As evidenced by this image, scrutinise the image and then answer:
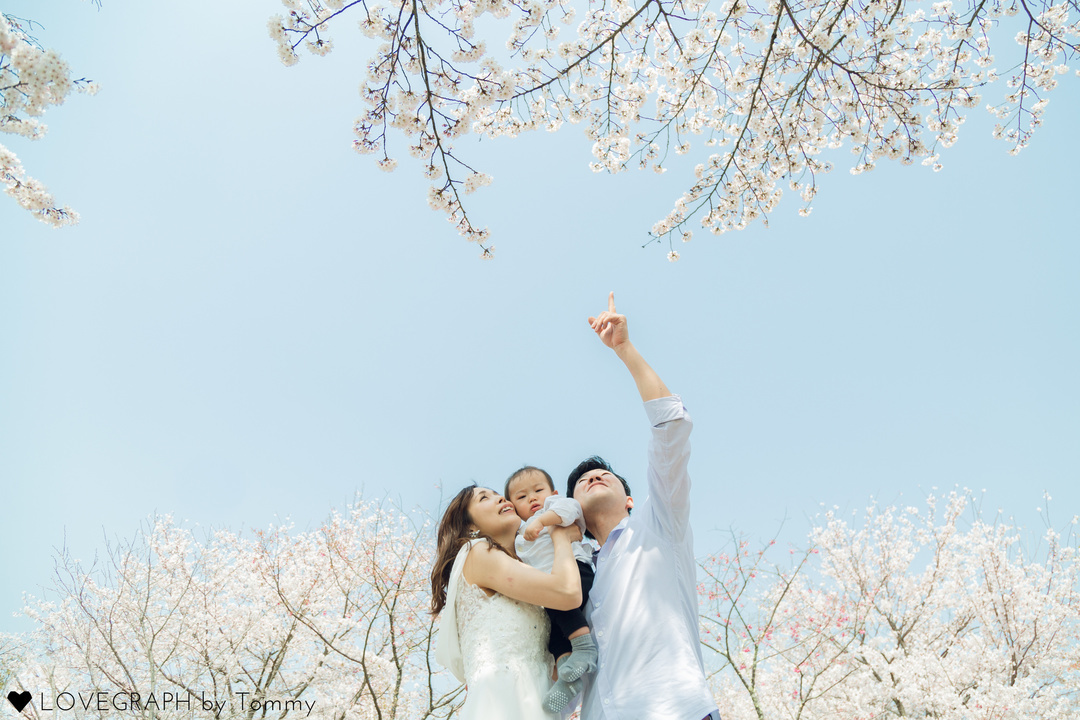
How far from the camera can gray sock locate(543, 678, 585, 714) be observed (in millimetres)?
1798

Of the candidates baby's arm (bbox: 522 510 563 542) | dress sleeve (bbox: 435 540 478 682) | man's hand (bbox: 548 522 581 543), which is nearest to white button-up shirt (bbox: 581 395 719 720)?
man's hand (bbox: 548 522 581 543)

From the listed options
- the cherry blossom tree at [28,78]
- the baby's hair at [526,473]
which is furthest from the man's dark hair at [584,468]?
the cherry blossom tree at [28,78]

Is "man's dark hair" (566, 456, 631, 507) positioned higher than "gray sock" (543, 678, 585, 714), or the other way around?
"man's dark hair" (566, 456, 631, 507)

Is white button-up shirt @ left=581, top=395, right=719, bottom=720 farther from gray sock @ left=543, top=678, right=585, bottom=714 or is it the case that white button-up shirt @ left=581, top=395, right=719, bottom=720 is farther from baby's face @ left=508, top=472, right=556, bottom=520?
baby's face @ left=508, top=472, right=556, bottom=520

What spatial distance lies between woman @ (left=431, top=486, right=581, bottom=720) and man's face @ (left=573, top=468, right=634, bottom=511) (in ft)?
0.57

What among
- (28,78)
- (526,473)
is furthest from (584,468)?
(28,78)

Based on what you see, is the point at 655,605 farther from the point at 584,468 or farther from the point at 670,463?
the point at 584,468

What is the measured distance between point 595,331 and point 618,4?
2589mm

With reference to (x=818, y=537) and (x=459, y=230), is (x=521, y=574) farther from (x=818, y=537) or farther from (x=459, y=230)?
(x=818, y=537)

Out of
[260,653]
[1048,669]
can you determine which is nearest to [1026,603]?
[1048,669]

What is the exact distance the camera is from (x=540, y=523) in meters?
2.01

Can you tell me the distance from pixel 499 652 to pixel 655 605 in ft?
1.81

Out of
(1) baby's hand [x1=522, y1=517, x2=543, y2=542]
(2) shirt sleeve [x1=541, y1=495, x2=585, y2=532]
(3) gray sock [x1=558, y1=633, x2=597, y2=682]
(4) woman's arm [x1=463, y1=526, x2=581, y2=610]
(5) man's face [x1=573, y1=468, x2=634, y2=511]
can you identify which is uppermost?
(5) man's face [x1=573, y1=468, x2=634, y2=511]

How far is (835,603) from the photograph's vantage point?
10367 mm
